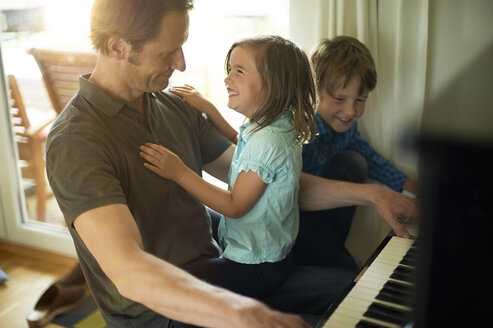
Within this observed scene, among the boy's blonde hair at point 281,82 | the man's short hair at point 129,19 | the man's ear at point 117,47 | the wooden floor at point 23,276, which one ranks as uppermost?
the man's short hair at point 129,19

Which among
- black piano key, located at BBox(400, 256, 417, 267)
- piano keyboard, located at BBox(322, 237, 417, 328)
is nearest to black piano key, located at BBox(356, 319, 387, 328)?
piano keyboard, located at BBox(322, 237, 417, 328)

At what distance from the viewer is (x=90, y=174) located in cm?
117

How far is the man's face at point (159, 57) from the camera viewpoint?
4.47ft

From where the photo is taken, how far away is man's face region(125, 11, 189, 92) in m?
1.36

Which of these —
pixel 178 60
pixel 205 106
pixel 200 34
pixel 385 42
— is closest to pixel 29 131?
pixel 200 34

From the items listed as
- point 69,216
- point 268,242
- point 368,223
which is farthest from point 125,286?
point 368,223

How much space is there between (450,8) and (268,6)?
73cm

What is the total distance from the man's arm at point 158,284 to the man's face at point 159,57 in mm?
390

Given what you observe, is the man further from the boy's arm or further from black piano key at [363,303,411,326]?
the boy's arm

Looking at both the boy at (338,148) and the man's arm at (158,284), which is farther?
the boy at (338,148)

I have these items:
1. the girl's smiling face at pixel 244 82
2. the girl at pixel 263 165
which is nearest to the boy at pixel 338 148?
the girl at pixel 263 165

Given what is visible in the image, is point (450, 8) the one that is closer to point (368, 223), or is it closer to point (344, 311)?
point (368, 223)

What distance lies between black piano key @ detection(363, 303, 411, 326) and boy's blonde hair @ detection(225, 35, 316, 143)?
543mm

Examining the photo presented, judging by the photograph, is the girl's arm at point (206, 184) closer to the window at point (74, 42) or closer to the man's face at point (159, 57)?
the man's face at point (159, 57)
